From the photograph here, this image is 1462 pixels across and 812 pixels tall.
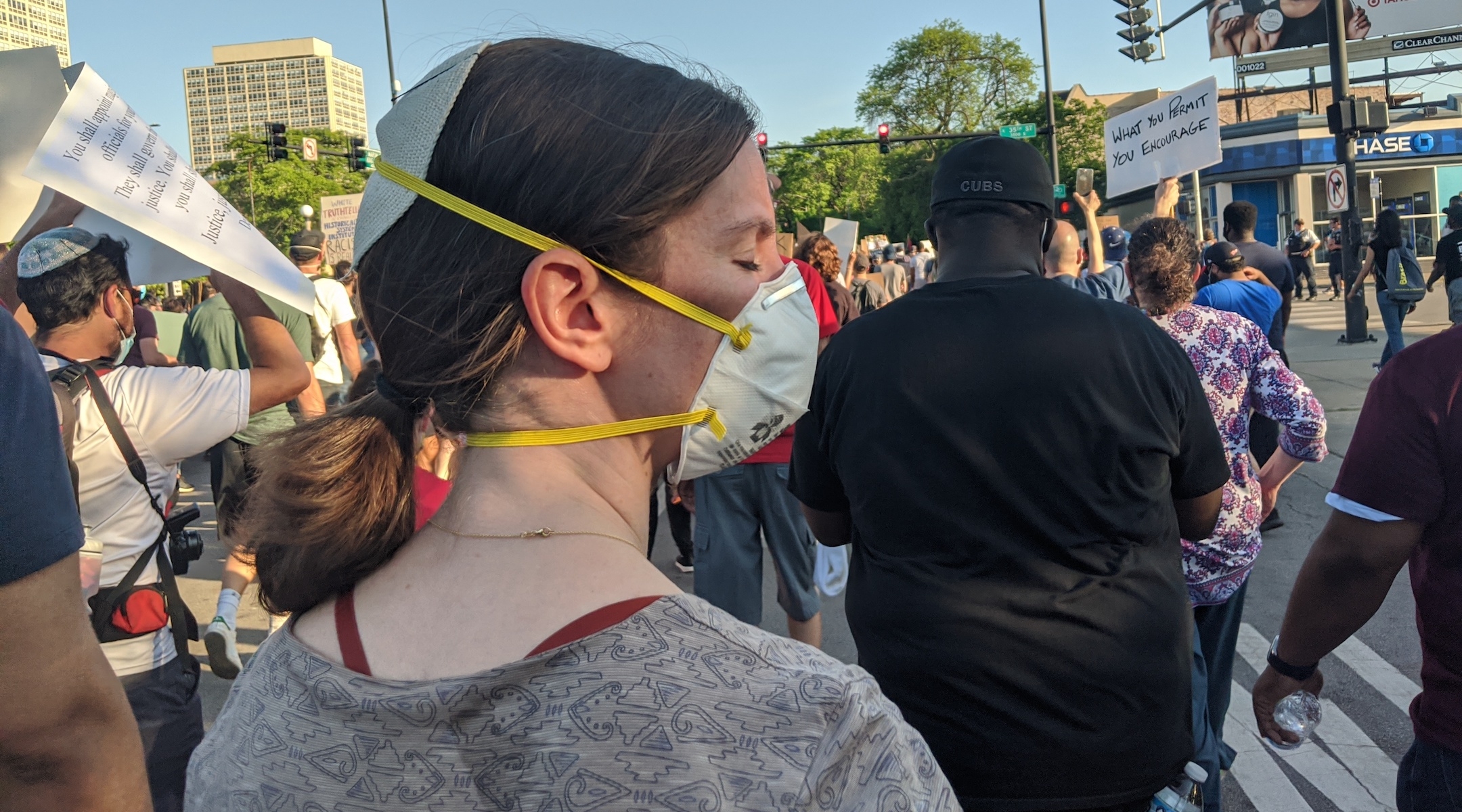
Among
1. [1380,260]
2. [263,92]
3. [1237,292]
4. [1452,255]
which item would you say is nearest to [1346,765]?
[1237,292]

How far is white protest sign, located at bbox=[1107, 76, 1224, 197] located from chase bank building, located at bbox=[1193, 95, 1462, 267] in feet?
94.3

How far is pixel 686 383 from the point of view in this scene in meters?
1.25

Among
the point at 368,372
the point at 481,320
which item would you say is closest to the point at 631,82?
the point at 481,320

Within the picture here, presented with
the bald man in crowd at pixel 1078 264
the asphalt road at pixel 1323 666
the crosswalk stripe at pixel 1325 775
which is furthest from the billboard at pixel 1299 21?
the crosswalk stripe at pixel 1325 775

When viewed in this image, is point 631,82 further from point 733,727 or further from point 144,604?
point 144,604

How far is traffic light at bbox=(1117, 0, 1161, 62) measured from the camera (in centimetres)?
2008

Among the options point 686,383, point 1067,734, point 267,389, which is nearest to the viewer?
point 686,383

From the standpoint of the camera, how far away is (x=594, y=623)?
0.93 m

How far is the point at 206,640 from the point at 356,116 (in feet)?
585

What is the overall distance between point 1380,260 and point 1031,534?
12.6 meters

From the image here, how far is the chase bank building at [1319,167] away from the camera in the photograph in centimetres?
3609

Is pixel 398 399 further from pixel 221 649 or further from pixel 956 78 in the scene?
pixel 956 78

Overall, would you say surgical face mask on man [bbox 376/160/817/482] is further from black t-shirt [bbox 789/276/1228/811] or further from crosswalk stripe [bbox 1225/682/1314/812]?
crosswalk stripe [bbox 1225/682/1314/812]

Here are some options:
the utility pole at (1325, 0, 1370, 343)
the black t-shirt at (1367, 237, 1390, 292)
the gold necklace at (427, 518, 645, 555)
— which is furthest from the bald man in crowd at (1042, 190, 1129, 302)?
the utility pole at (1325, 0, 1370, 343)
